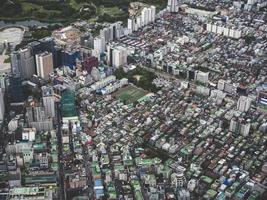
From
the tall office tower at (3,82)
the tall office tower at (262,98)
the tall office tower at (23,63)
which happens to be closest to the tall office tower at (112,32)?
the tall office tower at (23,63)

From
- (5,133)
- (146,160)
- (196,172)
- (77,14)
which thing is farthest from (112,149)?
(77,14)

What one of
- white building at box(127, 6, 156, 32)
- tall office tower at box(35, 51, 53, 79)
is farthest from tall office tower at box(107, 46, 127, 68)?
white building at box(127, 6, 156, 32)

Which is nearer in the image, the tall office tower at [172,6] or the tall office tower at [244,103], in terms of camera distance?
the tall office tower at [244,103]

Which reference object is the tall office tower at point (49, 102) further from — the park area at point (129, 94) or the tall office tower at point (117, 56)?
the tall office tower at point (117, 56)

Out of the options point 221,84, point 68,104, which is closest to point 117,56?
point 68,104

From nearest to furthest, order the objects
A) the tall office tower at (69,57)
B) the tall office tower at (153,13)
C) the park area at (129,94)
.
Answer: the park area at (129,94), the tall office tower at (69,57), the tall office tower at (153,13)

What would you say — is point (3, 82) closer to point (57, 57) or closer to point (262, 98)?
point (57, 57)
